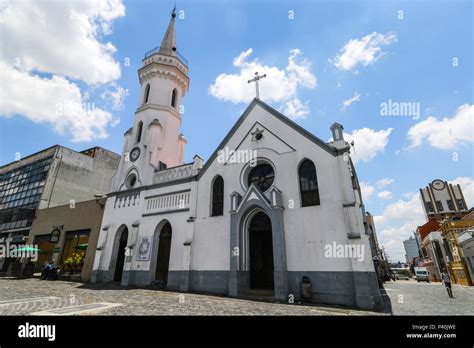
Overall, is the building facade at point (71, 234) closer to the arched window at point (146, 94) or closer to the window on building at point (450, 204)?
the arched window at point (146, 94)

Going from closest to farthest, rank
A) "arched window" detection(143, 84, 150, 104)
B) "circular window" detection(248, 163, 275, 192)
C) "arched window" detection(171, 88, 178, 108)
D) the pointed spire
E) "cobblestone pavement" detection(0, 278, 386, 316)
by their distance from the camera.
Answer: "cobblestone pavement" detection(0, 278, 386, 316), "circular window" detection(248, 163, 275, 192), "arched window" detection(143, 84, 150, 104), "arched window" detection(171, 88, 178, 108), the pointed spire

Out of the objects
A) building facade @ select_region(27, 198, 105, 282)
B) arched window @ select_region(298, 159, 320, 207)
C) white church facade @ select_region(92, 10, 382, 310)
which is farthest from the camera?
building facade @ select_region(27, 198, 105, 282)

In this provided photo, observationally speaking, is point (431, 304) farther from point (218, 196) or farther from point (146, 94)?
point (146, 94)

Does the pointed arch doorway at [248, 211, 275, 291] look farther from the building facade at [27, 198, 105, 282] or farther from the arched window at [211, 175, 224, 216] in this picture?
the building facade at [27, 198, 105, 282]

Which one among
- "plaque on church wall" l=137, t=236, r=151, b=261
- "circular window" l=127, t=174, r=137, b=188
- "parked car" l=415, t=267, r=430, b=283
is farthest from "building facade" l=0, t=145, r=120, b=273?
"parked car" l=415, t=267, r=430, b=283

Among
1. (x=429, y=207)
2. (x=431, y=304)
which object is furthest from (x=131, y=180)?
(x=429, y=207)

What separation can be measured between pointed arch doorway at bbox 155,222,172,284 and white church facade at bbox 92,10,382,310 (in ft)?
0.24

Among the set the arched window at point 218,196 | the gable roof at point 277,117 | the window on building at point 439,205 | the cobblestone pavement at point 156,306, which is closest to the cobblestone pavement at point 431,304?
the cobblestone pavement at point 156,306

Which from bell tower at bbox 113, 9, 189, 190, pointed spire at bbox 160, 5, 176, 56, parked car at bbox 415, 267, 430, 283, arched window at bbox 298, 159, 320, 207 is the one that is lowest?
parked car at bbox 415, 267, 430, 283

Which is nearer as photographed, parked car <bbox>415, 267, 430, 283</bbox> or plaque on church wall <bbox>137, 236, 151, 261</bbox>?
plaque on church wall <bbox>137, 236, 151, 261</bbox>

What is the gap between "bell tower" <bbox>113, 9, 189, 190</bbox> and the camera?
22.1 m

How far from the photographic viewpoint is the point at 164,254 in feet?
61.7
